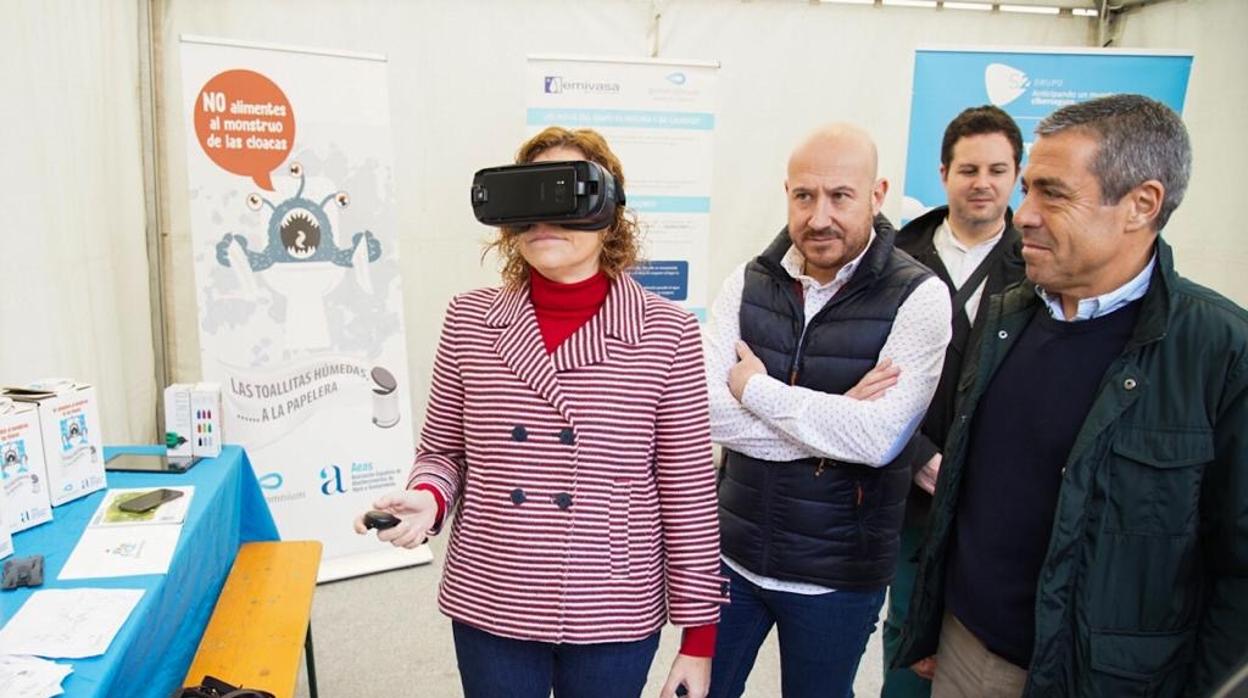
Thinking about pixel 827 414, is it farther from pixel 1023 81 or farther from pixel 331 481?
pixel 1023 81

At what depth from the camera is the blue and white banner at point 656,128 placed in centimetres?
334

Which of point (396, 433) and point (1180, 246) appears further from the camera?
point (1180, 246)

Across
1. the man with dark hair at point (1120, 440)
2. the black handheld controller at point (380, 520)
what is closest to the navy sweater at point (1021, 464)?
the man with dark hair at point (1120, 440)

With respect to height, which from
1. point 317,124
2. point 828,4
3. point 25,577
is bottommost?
point 25,577

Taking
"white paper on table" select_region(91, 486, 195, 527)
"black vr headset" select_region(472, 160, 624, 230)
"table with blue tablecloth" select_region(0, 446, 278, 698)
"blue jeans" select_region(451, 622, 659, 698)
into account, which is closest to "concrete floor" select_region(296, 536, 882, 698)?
"table with blue tablecloth" select_region(0, 446, 278, 698)

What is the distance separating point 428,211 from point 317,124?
2.85 ft

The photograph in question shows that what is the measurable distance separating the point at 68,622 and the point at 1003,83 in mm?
3945

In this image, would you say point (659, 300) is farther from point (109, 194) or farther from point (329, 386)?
point (109, 194)

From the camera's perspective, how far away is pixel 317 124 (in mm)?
2840

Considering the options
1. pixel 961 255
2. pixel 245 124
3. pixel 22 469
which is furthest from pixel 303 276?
pixel 961 255

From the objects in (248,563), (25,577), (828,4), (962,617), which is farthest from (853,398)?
(828,4)

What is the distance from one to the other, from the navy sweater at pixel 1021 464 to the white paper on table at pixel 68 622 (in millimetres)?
1467

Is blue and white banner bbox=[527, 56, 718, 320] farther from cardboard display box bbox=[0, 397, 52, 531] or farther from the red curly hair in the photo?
cardboard display box bbox=[0, 397, 52, 531]

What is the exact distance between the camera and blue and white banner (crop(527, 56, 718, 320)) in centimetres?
334
